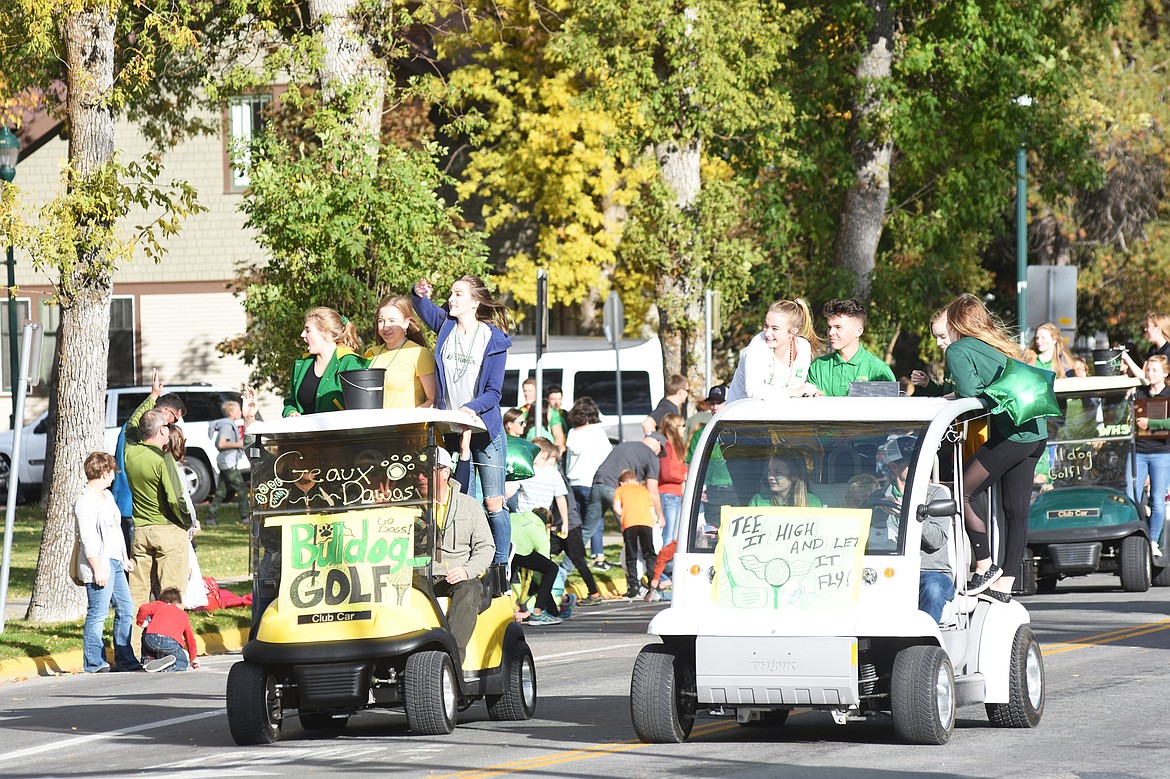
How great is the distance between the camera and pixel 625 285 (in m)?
39.0

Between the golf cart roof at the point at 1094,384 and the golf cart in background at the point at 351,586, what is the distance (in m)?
7.90

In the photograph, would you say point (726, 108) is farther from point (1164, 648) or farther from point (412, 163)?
point (1164, 648)

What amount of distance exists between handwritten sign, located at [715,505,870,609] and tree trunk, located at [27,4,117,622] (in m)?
9.30

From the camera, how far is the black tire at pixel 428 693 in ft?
31.5

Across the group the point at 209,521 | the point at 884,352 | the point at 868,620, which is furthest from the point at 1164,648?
the point at 884,352

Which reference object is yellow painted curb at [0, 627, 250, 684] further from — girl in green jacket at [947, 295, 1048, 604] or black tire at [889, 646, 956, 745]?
black tire at [889, 646, 956, 745]

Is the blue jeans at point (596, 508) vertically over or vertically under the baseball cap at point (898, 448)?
under

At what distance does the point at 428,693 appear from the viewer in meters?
9.63

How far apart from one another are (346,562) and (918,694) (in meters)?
2.96

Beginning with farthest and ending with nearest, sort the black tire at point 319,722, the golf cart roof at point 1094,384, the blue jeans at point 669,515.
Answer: the blue jeans at point 669,515 < the golf cart roof at point 1094,384 < the black tire at point 319,722

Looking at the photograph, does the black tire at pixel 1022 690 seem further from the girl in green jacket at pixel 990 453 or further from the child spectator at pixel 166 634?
the child spectator at pixel 166 634

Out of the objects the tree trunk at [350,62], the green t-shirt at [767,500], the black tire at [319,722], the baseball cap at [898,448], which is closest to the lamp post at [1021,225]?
the tree trunk at [350,62]

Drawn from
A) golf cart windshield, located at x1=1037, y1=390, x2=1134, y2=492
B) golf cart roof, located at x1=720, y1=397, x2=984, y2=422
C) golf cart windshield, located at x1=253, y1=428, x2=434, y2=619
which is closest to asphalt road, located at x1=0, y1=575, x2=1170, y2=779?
golf cart windshield, located at x1=253, y1=428, x2=434, y2=619

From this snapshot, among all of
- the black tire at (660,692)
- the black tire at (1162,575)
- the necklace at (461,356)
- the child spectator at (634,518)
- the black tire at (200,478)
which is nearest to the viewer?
the black tire at (660,692)
